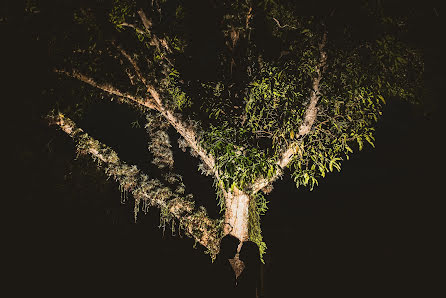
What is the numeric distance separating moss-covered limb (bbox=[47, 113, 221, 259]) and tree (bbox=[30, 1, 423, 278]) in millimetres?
28

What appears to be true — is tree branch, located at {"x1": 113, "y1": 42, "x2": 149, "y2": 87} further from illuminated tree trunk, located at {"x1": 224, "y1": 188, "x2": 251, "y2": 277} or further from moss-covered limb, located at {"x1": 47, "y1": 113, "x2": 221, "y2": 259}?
illuminated tree trunk, located at {"x1": 224, "y1": 188, "x2": 251, "y2": 277}

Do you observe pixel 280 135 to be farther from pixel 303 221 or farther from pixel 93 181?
pixel 303 221

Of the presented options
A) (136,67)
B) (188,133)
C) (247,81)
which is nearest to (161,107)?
(188,133)

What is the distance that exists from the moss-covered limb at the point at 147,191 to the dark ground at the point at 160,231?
493 millimetres

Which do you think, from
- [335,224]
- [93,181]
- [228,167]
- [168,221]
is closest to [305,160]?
[228,167]

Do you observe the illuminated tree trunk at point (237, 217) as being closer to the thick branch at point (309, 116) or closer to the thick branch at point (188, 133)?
the thick branch at point (188, 133)

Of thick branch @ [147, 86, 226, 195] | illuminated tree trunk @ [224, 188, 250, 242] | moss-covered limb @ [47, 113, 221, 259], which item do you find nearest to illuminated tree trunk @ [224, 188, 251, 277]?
illuminated tree trunk @ [224, 188, 250, 242]

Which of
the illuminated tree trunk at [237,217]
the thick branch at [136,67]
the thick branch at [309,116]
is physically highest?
the thick branch at [136,67]

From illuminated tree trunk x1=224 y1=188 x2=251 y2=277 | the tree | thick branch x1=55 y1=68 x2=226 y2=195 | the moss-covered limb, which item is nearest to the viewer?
the tree

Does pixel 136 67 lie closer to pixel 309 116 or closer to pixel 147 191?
pixel 147 191

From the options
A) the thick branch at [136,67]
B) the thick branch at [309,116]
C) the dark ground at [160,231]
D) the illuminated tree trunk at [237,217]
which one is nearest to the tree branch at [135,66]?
the thick branch at [136,67]

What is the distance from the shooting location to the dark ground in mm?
5492

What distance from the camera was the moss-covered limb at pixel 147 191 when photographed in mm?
5098

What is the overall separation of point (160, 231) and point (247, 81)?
528 cm
